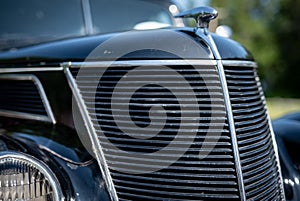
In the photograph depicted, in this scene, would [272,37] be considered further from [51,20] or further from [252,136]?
[252,136]

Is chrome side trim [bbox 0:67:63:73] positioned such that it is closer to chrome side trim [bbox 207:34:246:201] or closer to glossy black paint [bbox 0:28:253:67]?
glossy black paint [bbox 0:28:253:67]

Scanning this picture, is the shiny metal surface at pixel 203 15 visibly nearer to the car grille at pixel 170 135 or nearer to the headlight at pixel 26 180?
the car grille at pixel 170 135

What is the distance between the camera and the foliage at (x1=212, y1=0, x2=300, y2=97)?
31.8 m

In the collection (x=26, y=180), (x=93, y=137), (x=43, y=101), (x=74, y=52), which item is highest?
(x=74, y=52)

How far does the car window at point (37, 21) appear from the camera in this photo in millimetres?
3428

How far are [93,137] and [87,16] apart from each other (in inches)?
61.3

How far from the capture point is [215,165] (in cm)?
232

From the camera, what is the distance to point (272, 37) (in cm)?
3481

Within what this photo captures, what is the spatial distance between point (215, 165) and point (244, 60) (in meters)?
0.77

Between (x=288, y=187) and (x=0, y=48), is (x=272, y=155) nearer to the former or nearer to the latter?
(x=288, y=187)

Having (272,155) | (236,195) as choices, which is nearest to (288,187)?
(272,155)

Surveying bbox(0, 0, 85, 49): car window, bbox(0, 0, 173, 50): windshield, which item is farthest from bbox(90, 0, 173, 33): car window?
bbox(0, 0, 85, 49): car window

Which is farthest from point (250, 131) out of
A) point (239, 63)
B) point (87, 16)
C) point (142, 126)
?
point (87, 16)

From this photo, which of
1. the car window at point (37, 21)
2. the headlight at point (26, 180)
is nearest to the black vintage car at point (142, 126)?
the headlight at point (26, 180)
